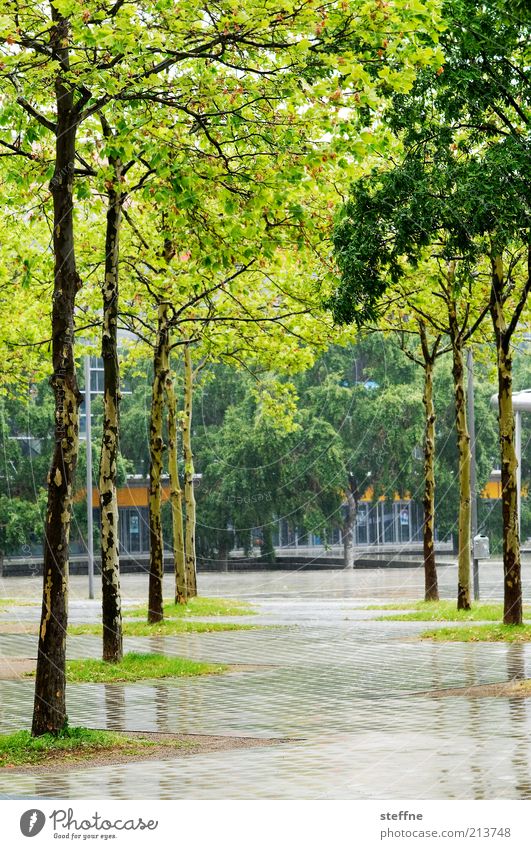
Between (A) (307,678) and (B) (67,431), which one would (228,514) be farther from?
(B) (67,431)

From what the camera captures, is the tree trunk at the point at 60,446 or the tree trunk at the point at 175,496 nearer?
the tree trunk at the point at 60,446

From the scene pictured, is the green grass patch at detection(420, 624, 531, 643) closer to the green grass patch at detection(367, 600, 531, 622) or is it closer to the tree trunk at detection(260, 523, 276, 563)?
the green grass patch at detection(367, 600, 531, 622)

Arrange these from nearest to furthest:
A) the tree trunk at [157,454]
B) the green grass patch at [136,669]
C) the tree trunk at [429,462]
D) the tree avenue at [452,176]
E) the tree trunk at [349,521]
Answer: the tree avenue at [452,176]
the green grass patch at [136,669]
the tree trunk at [157,454]
the tree trunk at [429,462]
the tree trunk at [349,521]

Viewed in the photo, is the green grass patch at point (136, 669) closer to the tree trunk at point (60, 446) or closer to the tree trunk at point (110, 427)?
the tree trunk at point (110, 427)

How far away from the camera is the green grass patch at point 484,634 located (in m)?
20.0

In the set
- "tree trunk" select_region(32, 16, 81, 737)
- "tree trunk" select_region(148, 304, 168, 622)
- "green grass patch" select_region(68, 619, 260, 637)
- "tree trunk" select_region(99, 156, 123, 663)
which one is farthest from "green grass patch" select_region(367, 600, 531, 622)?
"tree trunk" select_region(32, 16, 81, 737)

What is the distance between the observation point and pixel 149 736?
38.4ft

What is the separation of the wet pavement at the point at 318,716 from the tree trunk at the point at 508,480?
1412mm

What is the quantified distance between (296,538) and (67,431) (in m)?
50.6

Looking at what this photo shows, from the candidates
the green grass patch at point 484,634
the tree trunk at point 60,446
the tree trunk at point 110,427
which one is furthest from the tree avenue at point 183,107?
the green grass patch at point 484,634

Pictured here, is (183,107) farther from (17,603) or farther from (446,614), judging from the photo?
(17,603)

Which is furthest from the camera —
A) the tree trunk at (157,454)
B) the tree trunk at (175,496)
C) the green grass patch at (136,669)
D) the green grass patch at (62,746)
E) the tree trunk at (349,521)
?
the tree trunk at (349,521)

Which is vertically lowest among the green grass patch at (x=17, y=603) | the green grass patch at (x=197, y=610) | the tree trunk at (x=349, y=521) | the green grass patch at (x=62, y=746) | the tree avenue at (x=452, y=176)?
the green grass patch at (x=17, y=603)
